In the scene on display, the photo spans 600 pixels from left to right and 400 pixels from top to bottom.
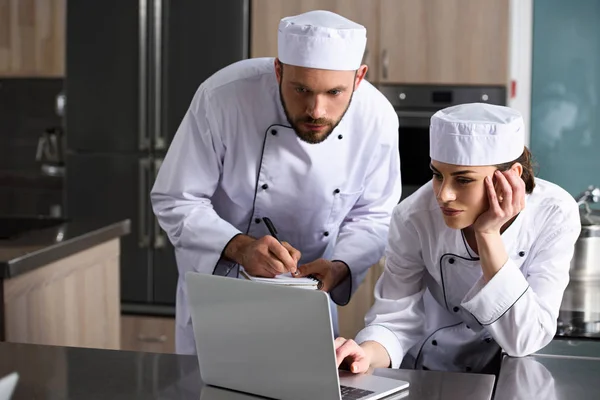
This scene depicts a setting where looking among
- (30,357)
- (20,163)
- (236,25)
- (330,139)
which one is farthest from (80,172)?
(30,357)

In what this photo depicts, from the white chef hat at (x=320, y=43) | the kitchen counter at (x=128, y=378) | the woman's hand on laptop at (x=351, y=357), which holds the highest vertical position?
the white chef hat at (x=320, y=43)

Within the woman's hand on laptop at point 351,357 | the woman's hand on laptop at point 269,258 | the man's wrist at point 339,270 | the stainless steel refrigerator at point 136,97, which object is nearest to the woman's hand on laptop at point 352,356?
the woman's hand on laptop at point 351,357

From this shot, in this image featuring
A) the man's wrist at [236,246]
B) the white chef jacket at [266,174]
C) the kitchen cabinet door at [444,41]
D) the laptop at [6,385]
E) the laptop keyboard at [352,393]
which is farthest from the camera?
the kitchen cabinet door at [444,41]

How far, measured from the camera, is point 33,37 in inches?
167

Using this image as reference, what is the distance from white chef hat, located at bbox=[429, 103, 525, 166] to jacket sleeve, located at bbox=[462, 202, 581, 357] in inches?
7.2

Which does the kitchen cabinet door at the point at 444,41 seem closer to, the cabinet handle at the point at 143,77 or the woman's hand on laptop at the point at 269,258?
the cabinet handle at the point at 143,77

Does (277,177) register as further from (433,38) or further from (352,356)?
(433,38)

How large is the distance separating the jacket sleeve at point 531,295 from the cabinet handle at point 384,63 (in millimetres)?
2120

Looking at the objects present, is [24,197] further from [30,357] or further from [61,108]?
[30,357]

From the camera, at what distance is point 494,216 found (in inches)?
69.4

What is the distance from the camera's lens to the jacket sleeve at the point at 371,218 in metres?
2.28

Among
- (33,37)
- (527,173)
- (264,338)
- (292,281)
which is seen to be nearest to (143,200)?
(33,37)

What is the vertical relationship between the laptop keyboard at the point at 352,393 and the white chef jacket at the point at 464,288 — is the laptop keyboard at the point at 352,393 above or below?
below

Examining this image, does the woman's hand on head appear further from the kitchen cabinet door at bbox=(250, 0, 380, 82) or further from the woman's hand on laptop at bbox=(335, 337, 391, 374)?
the kitchen cabinet door at bbox=(250, 0, 380, 82)
